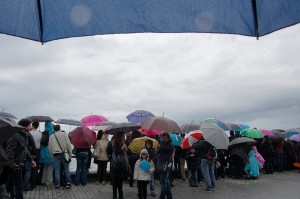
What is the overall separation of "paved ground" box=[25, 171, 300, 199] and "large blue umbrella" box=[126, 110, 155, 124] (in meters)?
4.16

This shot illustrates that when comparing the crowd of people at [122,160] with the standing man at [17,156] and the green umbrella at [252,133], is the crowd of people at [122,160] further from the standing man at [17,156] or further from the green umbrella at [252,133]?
the green umbrella at [252,133]

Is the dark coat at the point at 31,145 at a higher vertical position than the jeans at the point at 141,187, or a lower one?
higher

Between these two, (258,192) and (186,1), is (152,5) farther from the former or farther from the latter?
(258,192)

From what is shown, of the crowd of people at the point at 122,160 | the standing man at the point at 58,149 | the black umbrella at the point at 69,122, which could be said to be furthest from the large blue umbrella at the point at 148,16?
the black umbrella at the point at 69,122

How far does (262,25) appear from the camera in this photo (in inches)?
111

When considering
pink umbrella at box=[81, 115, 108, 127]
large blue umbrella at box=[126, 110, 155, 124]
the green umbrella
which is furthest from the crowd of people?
pink umbrella at box=[81, 115, 108, 127]

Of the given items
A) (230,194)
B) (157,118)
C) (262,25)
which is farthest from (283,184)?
(262,25)

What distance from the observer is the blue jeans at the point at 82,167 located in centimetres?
1259

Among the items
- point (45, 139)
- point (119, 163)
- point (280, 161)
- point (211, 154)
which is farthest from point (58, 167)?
point (280, 161)

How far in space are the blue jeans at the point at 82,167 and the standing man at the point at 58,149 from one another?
84cm

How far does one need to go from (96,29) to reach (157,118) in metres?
9.98

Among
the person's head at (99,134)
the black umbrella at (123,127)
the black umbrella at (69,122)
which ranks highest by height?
the black umbrella at (69,122)

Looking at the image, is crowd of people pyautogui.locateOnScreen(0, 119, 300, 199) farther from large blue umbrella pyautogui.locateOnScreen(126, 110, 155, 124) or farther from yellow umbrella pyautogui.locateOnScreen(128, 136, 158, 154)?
large blue umbrella pyautogui.locateOnScreen(126, 110, 155, 124)

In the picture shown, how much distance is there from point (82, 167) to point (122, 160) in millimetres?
3692
